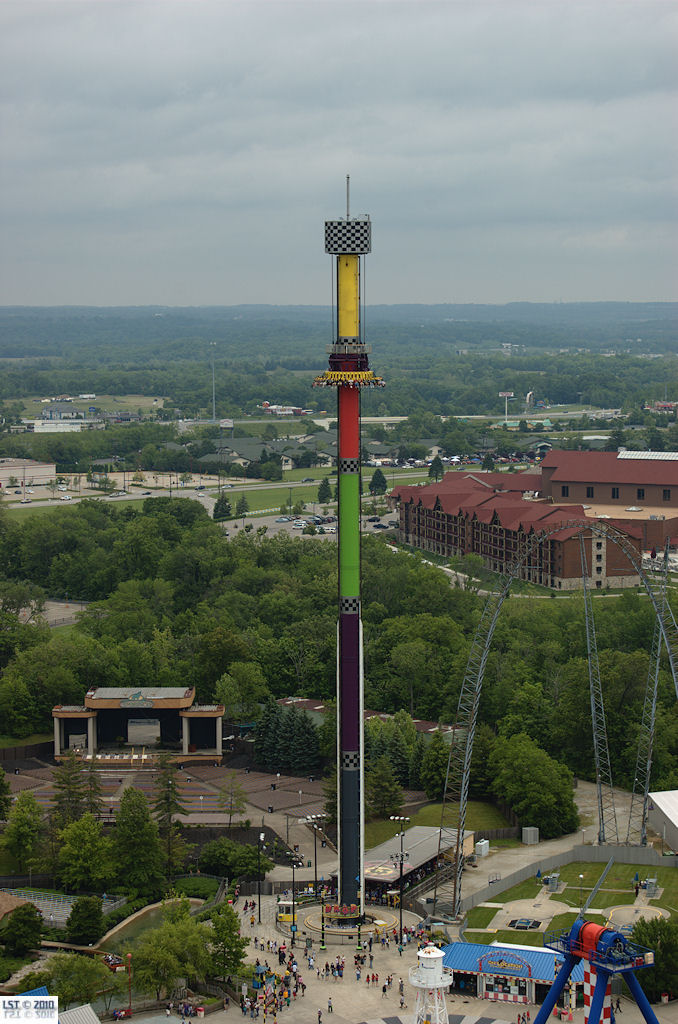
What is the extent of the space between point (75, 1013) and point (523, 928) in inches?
735

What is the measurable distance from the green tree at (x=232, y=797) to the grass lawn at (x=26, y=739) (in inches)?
521

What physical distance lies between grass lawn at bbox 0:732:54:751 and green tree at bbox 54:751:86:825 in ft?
52.9

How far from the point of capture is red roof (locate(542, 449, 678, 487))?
151250mm

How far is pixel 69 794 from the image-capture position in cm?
6925

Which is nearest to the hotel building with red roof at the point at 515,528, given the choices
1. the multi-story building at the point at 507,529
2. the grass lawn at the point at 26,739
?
the multi-story building at the point at 507,529

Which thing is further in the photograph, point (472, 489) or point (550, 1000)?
point (472, 489)

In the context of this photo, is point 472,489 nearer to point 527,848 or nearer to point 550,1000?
point 527,848

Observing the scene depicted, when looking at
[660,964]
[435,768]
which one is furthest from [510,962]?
Answer: [435,768]

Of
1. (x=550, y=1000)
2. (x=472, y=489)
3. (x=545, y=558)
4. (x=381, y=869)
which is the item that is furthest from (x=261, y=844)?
(x=472, y=489)

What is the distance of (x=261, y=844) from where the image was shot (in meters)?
66.4

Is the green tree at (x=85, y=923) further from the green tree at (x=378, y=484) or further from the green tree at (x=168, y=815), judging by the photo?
the green tree at (x=378, y=484)

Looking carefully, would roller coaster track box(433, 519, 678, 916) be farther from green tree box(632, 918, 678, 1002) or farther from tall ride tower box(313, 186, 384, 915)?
green tree box(632, 918, 678, 1002)

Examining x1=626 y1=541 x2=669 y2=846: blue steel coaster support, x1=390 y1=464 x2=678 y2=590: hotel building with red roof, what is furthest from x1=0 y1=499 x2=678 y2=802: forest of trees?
x1=390 y1=464 x2=678 y2=590: hotel building with red roof

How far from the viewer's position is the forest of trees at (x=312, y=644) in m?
81.8
